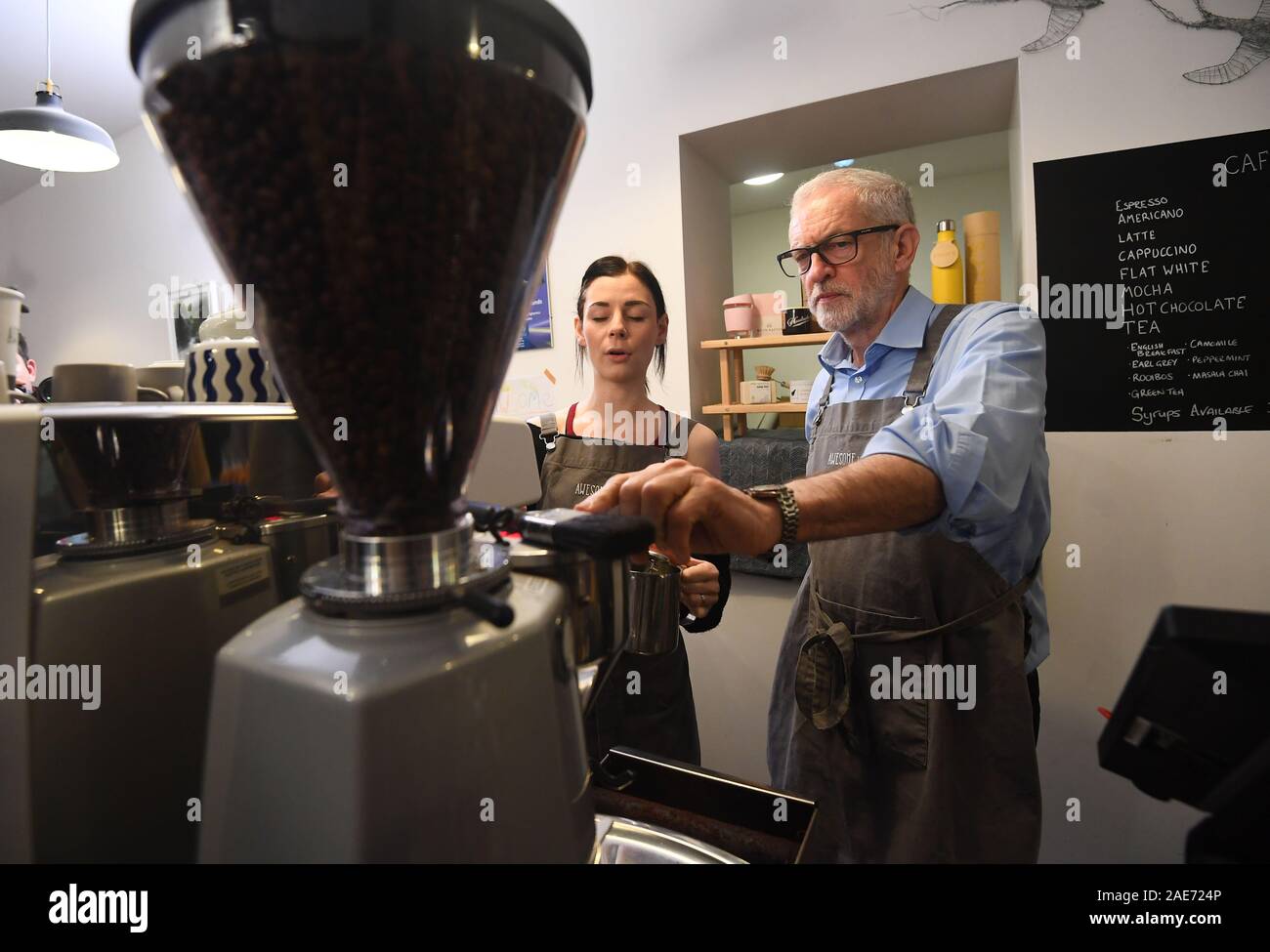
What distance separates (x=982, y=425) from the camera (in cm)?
87

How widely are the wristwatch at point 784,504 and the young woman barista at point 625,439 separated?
22.7 inches

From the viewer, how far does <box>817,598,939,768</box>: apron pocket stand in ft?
3.69

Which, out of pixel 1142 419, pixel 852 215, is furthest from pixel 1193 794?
pixel 1142 419

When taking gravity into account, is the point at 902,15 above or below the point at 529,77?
above

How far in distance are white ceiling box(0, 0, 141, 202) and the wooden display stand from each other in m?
2.40

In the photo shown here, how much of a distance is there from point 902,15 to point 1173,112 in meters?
0.70

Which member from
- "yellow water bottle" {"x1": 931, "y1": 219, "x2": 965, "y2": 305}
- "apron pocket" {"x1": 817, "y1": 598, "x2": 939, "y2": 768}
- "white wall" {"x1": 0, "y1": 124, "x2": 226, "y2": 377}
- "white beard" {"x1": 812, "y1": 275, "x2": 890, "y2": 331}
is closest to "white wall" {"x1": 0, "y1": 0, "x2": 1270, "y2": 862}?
"yellow water bottle" {"x1": 931, "y1": 219, "x2": 965, "y2": 305}

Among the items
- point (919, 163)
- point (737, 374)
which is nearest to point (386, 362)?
point (737, 374)

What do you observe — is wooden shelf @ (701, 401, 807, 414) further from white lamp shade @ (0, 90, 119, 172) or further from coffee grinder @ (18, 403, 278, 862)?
white lamp shade @ (0, 90, 119, 172)

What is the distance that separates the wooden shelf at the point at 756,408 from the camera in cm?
196

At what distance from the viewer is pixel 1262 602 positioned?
1.44 metres

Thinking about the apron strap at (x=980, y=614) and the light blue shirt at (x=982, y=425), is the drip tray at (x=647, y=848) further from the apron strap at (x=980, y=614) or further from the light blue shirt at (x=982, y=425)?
the apron strap at (x=980, y=614)

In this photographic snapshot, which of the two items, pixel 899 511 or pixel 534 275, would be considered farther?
pixel 899 511
